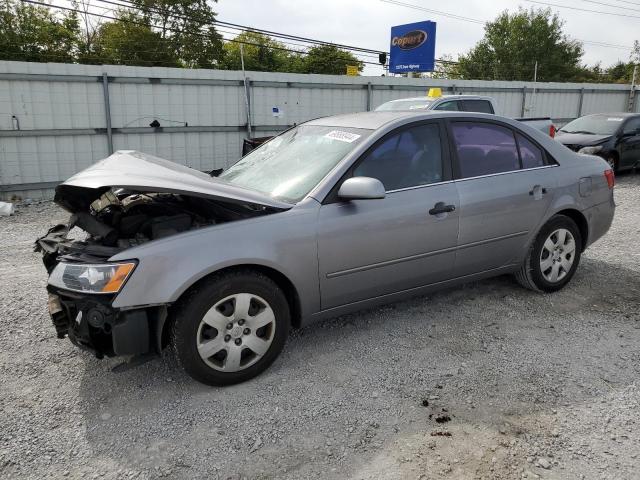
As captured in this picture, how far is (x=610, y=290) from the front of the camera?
4.54 metres

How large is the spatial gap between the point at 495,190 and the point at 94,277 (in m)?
2.86

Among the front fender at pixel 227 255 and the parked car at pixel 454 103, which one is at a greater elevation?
the parked car at pixel 454 103

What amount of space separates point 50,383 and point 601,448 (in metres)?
3.07

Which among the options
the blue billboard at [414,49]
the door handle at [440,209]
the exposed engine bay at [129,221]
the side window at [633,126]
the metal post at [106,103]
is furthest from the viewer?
the blue billboard at [414,49]

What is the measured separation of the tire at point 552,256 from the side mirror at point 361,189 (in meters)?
1.85

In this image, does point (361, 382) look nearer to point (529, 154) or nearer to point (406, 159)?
point (406, 159)

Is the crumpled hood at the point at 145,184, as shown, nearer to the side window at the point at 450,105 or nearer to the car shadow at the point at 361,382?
the car shadow at the point at 361,382

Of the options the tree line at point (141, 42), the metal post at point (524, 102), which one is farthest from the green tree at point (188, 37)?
the metal post at point (524, 102)

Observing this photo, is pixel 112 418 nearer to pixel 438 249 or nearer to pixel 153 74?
pixel 438 249

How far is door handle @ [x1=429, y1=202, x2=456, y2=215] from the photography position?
3.55 metres

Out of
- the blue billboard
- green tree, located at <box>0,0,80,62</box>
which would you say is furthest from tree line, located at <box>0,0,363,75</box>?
the blue billboard

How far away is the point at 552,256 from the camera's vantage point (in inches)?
172

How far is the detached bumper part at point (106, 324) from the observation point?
8.82ft

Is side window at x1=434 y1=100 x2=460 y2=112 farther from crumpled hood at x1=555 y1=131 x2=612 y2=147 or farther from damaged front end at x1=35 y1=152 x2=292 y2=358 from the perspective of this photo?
damaged front end at x1=35 y1=152 x2=292 y2=358
